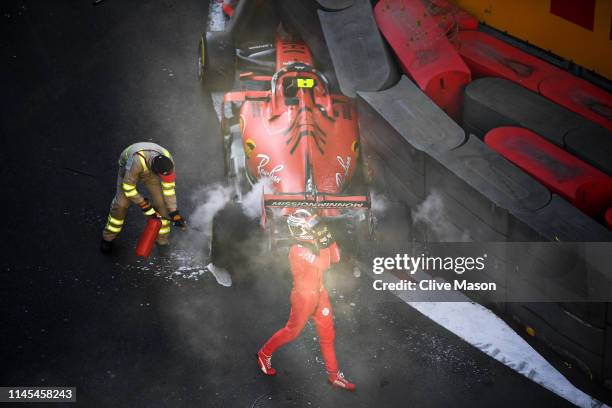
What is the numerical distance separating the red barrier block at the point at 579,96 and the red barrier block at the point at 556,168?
0.82 metres

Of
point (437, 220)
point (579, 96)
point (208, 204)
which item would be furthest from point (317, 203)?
point (579, 96)

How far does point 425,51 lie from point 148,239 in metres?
4.37

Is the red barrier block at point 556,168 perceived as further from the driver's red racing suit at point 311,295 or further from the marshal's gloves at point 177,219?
the marshal's gloves at point 177,219

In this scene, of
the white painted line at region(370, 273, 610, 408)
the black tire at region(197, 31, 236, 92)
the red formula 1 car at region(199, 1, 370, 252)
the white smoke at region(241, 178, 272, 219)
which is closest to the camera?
the white painted line at region(370, 273, 610, 408)

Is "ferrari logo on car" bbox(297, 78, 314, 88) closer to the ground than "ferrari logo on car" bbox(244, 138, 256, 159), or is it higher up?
higher up

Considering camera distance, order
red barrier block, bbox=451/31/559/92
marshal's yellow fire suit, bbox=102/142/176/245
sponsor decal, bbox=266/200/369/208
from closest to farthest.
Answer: sponsor decal, bbox=266/200/369/208 → marshal's yellow fire suit, bbox=102/142/176/245 → red barrier block, bbox=451/31/559/92

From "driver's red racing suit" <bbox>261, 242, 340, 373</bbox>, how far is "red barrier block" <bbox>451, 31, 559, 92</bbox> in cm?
410

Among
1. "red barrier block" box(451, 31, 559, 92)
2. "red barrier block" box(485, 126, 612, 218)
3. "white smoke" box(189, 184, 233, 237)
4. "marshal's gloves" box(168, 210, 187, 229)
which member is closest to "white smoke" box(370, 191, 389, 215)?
"red barrier block" box(485, 126, 612, 218)

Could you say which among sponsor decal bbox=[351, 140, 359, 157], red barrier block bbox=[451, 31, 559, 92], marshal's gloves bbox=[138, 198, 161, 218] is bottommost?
marshal's gloves bbox=[138, 198, 161, 218]

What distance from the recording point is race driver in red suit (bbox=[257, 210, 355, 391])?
7930 millimetres

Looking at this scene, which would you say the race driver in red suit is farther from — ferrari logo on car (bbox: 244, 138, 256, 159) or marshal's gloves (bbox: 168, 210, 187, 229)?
ferrari logo on car (bbox: 244, 138, 256, 159)

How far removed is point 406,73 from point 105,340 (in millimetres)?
5096

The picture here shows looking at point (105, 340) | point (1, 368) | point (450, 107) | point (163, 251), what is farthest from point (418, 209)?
point (1, 368)

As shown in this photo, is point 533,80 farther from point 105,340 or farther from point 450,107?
point 105,340
